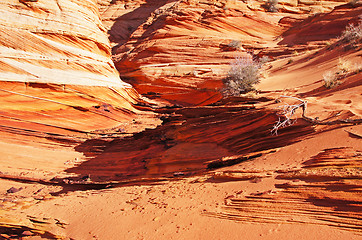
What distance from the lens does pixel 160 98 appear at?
16.5 metres

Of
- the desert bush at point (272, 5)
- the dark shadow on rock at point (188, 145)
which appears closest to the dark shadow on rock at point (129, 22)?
the desert bush at point (272, 5)

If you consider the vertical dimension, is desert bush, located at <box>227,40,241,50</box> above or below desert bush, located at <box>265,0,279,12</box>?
below

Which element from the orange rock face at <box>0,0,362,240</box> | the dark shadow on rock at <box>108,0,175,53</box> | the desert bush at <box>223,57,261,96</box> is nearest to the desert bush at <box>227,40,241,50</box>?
the orange rock face at <box>0,0,362,240</box>

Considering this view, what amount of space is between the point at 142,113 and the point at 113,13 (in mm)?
18587

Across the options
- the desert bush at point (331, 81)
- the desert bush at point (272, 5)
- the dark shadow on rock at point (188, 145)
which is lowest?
the dark shadow on rock at point (188, 145)

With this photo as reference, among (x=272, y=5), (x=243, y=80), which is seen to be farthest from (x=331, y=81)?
(x=272, y=5)

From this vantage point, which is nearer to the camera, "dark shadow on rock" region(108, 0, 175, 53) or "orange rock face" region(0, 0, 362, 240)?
"orange rock face" region(0, 0, 362, 240)

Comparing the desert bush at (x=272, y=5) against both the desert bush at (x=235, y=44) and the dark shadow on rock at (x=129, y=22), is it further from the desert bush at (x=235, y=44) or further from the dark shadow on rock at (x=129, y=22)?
the dark shadow on rock at (x=129, y=22)

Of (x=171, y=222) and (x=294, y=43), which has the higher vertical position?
(x=294, y=43)

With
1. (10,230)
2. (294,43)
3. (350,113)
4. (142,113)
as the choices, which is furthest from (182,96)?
(10,230)

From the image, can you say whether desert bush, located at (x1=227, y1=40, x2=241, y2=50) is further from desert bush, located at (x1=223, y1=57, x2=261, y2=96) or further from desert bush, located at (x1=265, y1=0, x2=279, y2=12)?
desert bush, located at (x1=265, y1=0, x2=279, y2=12)

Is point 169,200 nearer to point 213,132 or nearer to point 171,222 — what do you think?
point 171,222

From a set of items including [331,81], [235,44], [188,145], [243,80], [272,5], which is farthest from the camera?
[272,5]

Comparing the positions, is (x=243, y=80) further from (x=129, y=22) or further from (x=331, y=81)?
(x=129, y=22)
